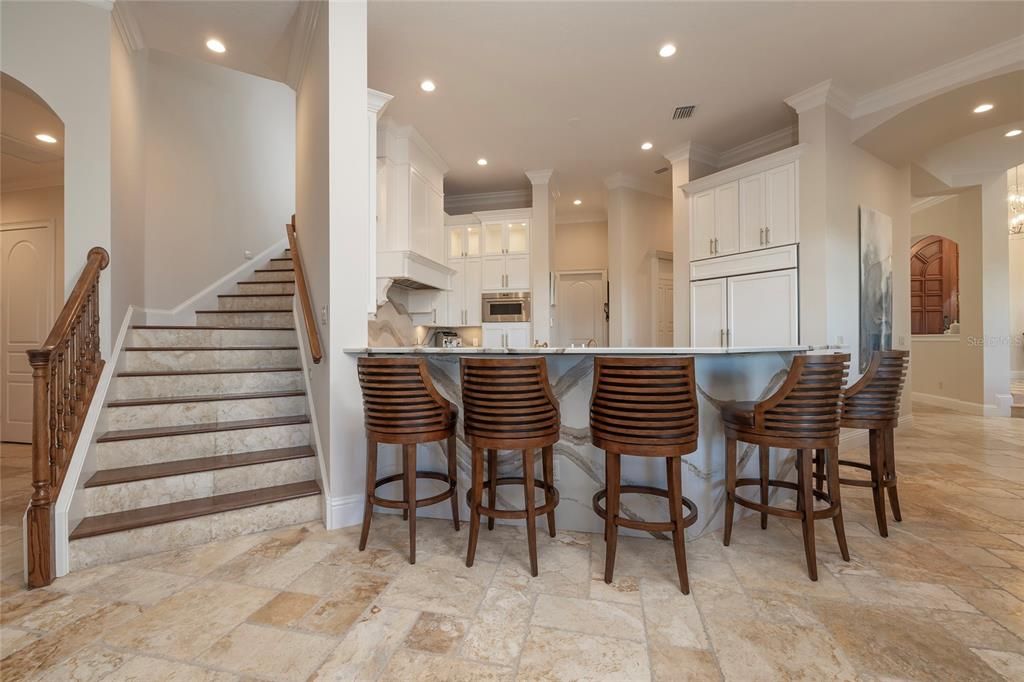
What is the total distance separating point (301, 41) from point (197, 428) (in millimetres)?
2810

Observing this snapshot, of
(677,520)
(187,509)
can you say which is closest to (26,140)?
(187,509)

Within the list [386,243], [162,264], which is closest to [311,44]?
[386,243]

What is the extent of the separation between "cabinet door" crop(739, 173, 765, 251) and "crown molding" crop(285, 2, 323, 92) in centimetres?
409

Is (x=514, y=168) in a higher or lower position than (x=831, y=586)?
higher

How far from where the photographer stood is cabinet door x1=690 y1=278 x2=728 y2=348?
15.0 feet

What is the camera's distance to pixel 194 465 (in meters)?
2.43

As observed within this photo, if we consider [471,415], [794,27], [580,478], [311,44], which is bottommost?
[580,478]

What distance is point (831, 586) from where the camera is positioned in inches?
70.2

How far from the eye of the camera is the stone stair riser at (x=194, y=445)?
238 cm

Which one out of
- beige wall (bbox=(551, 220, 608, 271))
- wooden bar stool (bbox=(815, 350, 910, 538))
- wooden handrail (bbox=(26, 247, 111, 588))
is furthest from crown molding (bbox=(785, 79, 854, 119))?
wooden handrail (bbox=(26, 247, 111, 588))

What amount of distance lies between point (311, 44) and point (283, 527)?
3.20 m

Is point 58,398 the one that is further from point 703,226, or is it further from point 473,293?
point 703,226

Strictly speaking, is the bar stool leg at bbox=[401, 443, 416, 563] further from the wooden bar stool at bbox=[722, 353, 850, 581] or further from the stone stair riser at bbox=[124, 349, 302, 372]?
the stone stair riser at bbox=[124, 349, 302, 372]

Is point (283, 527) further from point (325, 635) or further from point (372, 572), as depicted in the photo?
point (325, 635)
